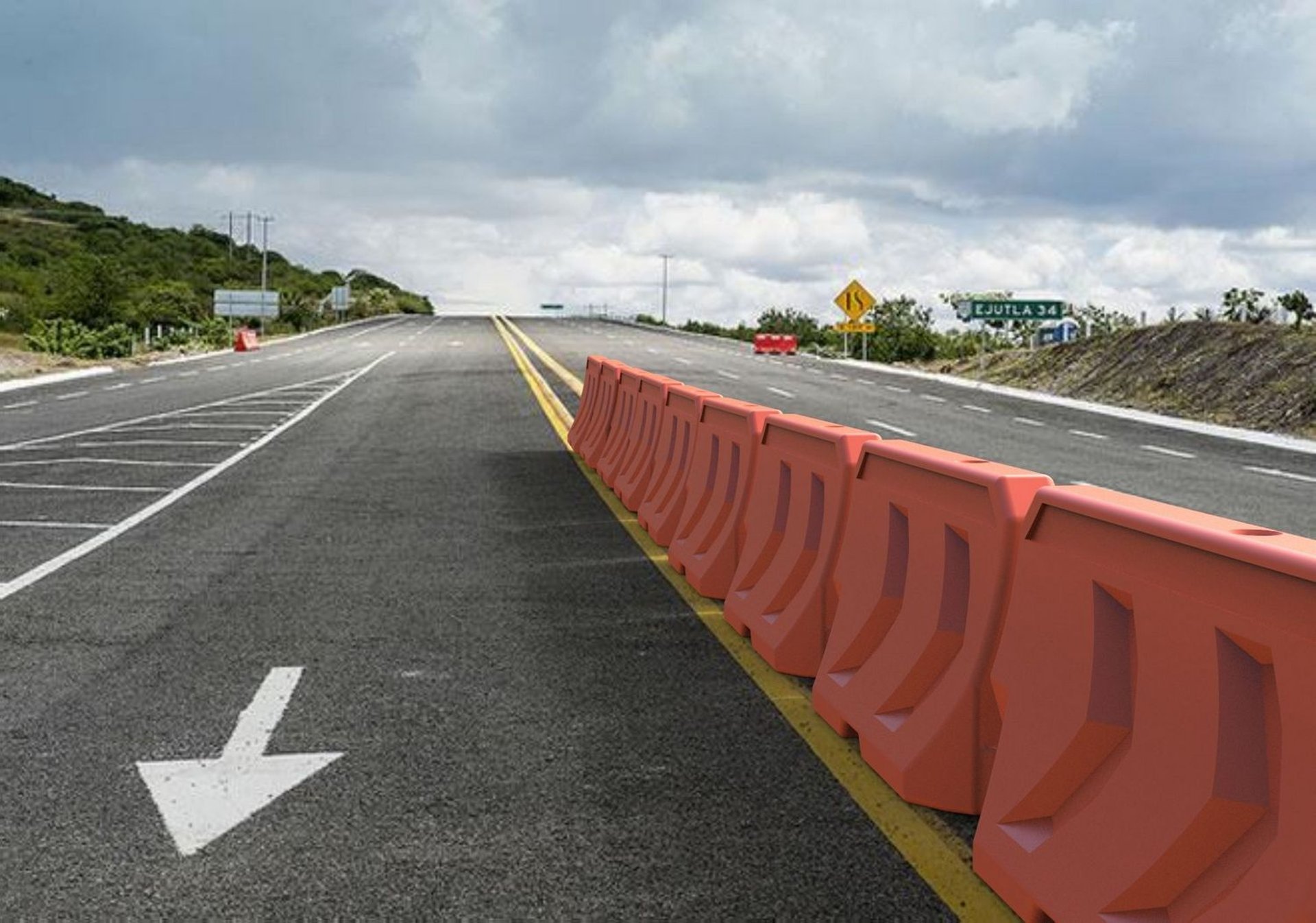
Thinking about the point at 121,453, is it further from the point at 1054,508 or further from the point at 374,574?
the point at 1054,508

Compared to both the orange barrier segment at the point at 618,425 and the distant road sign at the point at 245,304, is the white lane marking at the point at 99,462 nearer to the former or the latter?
the orange barrier segment at the point at 618,425

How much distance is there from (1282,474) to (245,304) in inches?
3129

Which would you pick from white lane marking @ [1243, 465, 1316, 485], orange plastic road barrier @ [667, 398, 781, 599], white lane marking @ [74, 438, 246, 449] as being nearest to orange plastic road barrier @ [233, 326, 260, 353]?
white lane marking @ [74, 438, 246, 449]

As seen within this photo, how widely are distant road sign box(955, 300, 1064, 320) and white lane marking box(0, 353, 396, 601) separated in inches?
852

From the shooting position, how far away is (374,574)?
30.2 ft

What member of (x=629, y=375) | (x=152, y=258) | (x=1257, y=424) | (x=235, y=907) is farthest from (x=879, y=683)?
(x=152, y=258)

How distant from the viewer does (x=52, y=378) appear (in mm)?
37125

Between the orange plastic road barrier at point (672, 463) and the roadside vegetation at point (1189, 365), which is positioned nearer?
the orange plastic road barrier at point (672, 463)

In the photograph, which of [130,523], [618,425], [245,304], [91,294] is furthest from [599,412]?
[245,304]

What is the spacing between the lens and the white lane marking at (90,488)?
13.5 metres

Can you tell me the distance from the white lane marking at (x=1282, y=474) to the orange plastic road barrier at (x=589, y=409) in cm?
828

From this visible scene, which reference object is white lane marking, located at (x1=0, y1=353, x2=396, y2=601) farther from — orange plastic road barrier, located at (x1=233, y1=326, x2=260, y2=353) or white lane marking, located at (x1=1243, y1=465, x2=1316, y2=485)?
orange plastic road barrier, located at (x1=233, y1=326, x2=260, y2=353)

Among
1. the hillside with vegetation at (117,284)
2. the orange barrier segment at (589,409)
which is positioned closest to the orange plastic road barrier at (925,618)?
the orange barrier segment at (589,409)

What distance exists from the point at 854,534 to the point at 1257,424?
71.9ft
